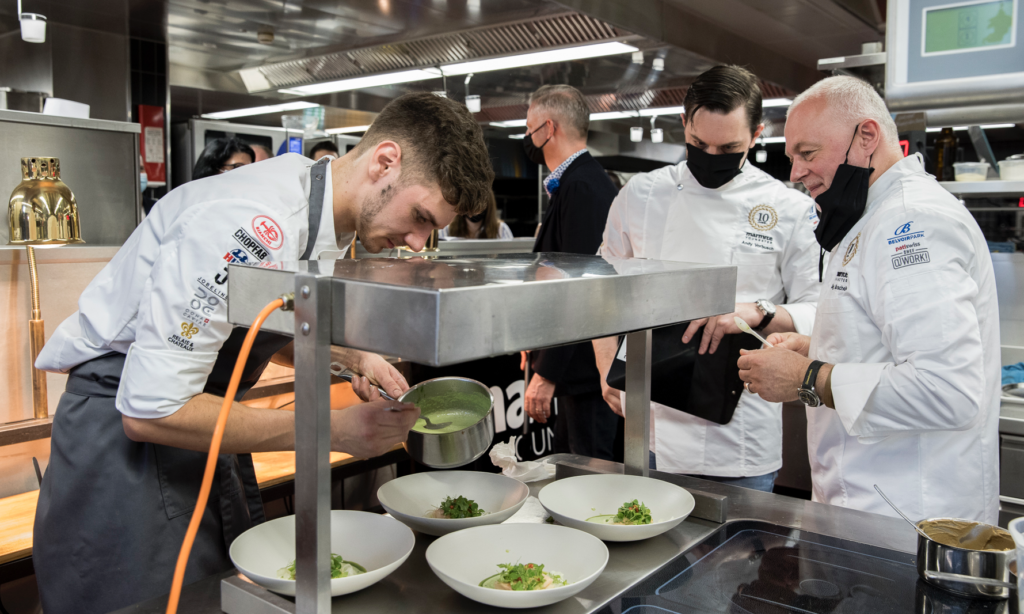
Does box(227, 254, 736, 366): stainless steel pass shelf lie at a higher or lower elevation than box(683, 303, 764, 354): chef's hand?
higher

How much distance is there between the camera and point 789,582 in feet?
3.20

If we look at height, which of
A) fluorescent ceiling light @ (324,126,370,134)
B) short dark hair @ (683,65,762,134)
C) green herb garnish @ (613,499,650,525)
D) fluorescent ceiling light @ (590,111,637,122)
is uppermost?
fluorescent ceiling light @ (590,111,637,122)

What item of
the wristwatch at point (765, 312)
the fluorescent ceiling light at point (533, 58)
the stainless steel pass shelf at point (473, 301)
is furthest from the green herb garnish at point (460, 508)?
the fluorescent ceiling light at point (533, 58)

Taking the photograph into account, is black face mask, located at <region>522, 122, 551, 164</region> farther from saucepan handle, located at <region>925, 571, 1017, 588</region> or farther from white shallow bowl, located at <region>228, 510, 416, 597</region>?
saucepan handle, located at <region>925, 571, 1017, 588</region>

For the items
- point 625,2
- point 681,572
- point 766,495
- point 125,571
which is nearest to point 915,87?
point 766,495

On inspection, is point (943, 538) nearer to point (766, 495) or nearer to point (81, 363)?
point (766, 495)

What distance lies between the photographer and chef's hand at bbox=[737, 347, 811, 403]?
4.65 feet

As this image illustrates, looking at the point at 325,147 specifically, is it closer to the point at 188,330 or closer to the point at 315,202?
the point at 315,202

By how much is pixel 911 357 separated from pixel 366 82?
5715 mm

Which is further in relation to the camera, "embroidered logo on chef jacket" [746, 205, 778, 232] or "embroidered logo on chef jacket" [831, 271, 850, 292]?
"embroidered logo on chef jacket" [746, 205, 778, 232]

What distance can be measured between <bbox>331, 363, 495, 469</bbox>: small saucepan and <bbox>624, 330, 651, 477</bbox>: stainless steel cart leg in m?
0.24

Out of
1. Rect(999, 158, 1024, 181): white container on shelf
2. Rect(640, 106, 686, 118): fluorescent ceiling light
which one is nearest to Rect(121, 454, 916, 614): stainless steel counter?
Rect(999, 158, 1024, 181): white container on shelf

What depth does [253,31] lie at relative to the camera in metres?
5.21

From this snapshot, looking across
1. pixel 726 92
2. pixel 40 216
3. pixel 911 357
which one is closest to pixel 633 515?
pixel 911 357
